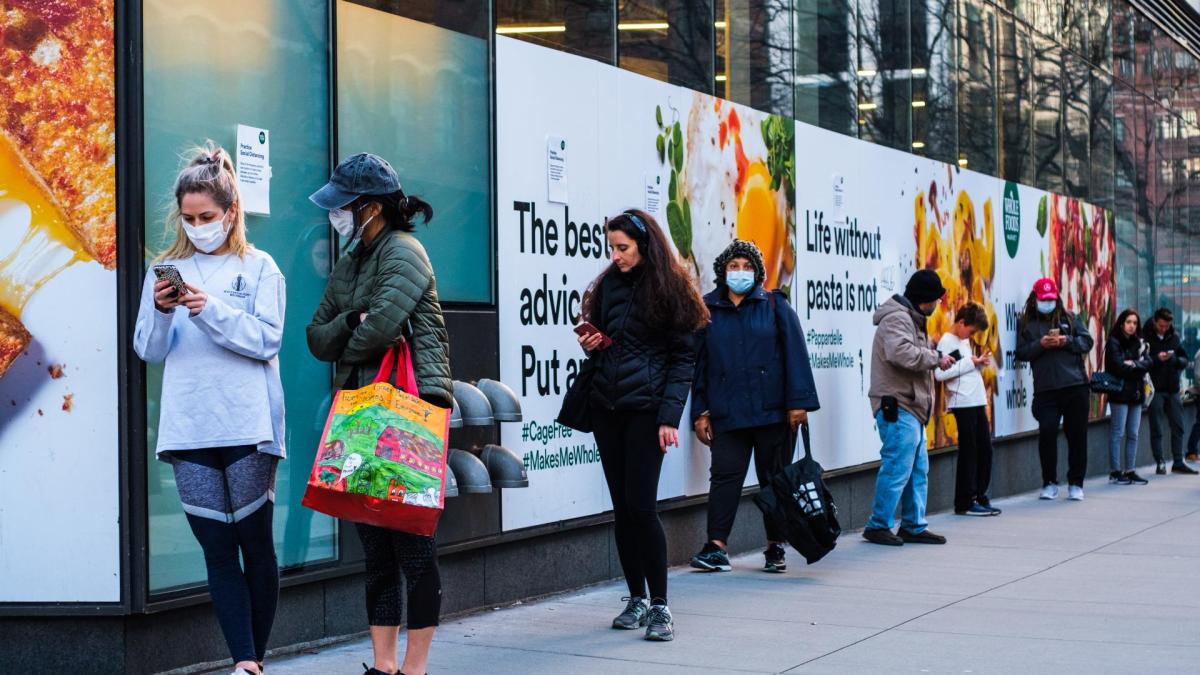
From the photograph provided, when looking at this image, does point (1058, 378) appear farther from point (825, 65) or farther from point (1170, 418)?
point (1170, 418)

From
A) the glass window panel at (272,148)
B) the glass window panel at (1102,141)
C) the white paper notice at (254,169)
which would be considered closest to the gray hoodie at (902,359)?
the glass window panel at (272,148)

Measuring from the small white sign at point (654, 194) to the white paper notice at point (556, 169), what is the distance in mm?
971

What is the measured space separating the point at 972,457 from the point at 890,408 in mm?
2615

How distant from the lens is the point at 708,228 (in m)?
10.2

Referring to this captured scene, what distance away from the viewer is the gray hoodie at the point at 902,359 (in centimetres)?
1064

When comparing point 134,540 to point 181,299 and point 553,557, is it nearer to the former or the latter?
point 181,299

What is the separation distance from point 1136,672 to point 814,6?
6.92 m

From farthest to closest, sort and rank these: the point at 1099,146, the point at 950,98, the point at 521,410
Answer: the point at 1099,146 → the point at 950,98 → the point at 521,410

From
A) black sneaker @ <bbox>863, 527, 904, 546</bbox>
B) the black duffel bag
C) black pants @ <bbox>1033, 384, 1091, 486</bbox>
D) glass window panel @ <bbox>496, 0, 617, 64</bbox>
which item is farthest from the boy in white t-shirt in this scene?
glass window panel @ <bbox>496, 0, 617, 64</bbox>

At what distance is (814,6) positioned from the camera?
40.1 feet

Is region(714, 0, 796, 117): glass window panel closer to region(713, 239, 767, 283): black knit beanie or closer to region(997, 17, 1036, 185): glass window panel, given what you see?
region(713, 239, 767, 283): black knit beanie

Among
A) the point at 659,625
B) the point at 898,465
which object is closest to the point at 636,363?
the point at 659,625

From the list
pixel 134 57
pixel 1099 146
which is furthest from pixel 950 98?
pixel 134 57

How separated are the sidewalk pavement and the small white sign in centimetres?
212
